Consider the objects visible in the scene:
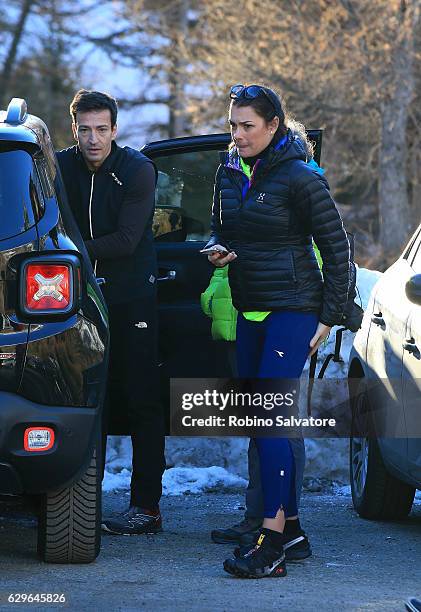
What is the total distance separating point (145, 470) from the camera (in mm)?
6465

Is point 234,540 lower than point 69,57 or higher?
lower

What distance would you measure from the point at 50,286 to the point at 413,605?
172cm

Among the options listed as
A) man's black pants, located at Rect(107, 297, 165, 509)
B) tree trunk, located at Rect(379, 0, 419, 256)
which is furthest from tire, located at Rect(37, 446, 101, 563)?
tree trunk, located at Rect(379, 0, 419, 256)

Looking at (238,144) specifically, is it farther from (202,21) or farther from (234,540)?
(202,21)

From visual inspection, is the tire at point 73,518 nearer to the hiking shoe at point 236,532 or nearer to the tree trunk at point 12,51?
the hiking shoe at point 236,532

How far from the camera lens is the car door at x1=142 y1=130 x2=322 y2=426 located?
270 inches

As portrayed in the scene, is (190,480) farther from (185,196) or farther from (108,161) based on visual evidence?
(108,161)

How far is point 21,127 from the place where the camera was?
5.07m

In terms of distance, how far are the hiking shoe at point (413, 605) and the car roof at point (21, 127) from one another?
7.16 feet

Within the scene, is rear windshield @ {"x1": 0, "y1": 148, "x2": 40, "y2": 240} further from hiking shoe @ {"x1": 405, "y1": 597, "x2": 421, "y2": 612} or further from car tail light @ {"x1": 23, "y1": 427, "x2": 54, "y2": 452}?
hiking shoe @ {"x1": 405, "y1": 597, "x2": 421, "y2": 612}

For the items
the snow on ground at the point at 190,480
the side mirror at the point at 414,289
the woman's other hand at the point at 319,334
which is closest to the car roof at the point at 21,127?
the woman's other hand at the point at 319,334

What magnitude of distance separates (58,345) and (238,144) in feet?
4.13

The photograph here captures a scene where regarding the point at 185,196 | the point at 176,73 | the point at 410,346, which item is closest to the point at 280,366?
the point at 410,346

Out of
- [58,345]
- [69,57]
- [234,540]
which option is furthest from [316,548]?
[69,57]
